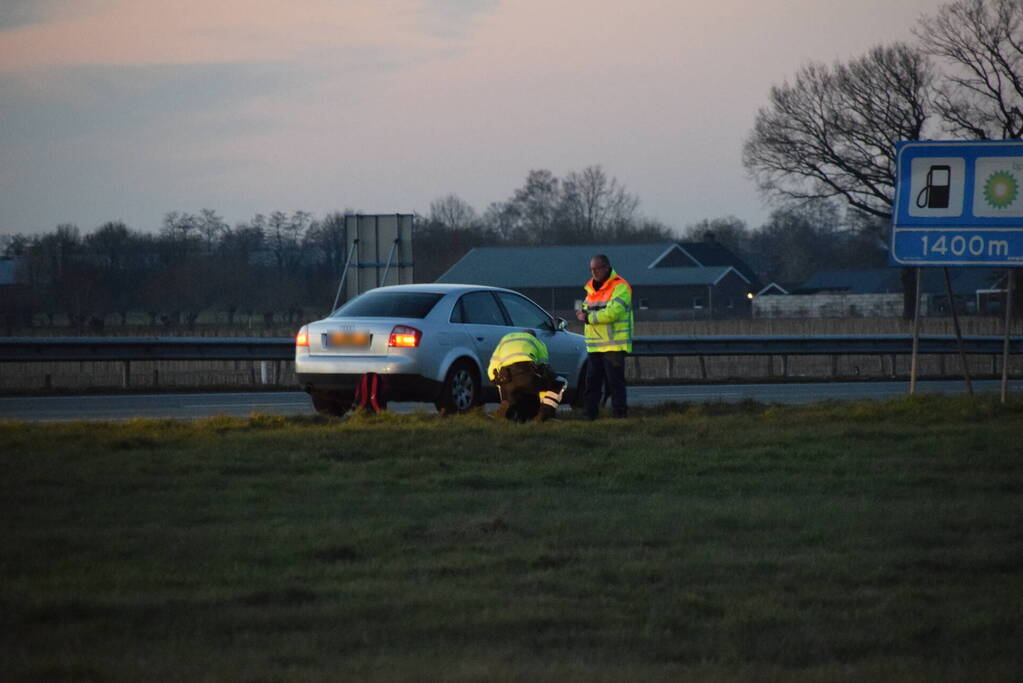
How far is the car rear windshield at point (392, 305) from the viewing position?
14.2 metres

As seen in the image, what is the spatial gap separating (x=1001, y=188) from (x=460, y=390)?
6.68 metres

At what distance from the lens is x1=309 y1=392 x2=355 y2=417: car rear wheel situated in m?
14.5

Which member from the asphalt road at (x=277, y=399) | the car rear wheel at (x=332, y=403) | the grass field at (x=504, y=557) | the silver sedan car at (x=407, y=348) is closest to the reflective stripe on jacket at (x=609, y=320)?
the silver sedan car at (x=407, y=348)

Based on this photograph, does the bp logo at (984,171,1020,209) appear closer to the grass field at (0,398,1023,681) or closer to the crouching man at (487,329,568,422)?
the grass field at (0,398,1023,681)

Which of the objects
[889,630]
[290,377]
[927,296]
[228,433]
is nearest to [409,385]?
[228,433]

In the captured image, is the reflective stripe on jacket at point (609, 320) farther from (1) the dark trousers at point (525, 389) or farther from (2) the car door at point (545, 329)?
(2) the car door at point (545, 329)

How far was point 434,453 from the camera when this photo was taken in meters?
10.8

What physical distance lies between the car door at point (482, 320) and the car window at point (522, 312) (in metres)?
0.21

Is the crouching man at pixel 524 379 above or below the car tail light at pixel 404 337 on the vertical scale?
below

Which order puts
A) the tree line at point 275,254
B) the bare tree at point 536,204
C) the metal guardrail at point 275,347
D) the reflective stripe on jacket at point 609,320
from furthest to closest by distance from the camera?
the bare tree at point 536,204
the tree line at point 275,254
the metal guardrail at point 275,347
the reflective stripe on jacket at point 609,320

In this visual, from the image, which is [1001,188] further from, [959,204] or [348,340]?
[348,340]

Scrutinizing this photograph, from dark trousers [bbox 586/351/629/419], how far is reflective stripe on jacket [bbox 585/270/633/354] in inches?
3.8

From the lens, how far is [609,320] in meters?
13.9

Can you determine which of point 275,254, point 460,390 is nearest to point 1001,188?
point 460,390
